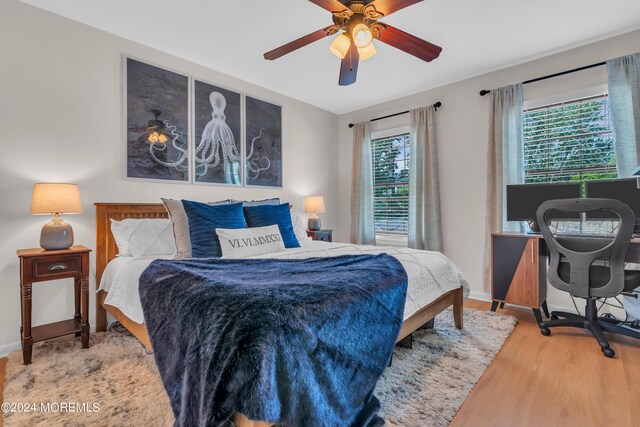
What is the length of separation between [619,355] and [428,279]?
1477 millimetres

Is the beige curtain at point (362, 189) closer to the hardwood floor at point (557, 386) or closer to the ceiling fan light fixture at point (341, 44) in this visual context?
the hardwood floor at point (557, 386)

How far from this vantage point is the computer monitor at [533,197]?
279 cm

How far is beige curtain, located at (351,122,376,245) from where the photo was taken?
4.52 metres

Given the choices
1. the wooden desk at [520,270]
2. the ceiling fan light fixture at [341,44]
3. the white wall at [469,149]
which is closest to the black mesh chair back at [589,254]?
the wooden desk at [520,270]

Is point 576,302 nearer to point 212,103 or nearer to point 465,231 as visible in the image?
point 465,231

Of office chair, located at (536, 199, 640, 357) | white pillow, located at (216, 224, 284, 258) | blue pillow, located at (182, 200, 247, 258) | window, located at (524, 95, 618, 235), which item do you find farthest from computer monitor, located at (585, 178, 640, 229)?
blue pillow, located at (182, 200, 247, 258)

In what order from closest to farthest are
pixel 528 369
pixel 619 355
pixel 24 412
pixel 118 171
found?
1. pixel 24 412
2. pixel 528 369
3. pixel 619 355
4. pixel 118 171

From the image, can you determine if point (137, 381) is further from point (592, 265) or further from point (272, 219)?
point (592, 265)

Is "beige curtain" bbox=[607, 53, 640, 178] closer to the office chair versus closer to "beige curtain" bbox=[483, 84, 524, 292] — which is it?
"beige curtain" bbox=[483, 84, 524, 292]

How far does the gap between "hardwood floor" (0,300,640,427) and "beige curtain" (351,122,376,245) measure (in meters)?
2.37

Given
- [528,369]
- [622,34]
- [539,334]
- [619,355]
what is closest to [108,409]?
[528,369]

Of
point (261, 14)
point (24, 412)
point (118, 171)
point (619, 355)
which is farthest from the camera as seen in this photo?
point (118, 171)

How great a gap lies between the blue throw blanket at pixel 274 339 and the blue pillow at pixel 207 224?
2.06 feet

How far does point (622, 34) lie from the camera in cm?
275
